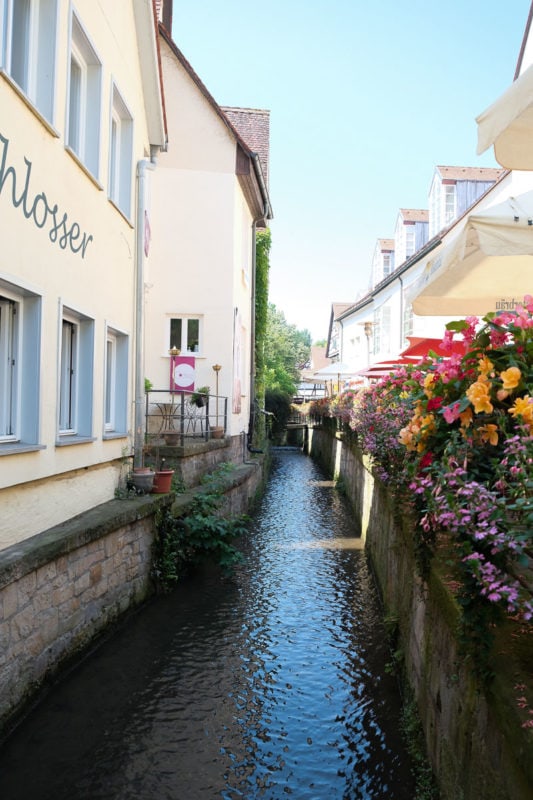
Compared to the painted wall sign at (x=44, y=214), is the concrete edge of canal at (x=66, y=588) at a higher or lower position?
lower

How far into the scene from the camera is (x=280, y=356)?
60.2 metres

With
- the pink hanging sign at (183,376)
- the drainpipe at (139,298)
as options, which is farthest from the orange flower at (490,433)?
the pink hanging sign at (183,376)

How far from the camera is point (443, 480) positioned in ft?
9.32

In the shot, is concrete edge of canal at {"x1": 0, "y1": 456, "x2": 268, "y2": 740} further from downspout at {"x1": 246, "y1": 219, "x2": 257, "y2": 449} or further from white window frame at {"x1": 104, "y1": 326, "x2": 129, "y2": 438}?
downspout at {"x1": 246, "y1": 219, "x2": 257, "y2": 449}

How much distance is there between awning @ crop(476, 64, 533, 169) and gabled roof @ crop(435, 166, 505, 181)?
58.5ft

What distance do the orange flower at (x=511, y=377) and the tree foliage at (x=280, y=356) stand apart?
2325 centimetres

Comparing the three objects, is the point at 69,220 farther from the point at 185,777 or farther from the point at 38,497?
the point at 185,777

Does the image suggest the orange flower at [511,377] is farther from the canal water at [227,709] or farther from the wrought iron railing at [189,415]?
the wrought iron railing at [189,415]

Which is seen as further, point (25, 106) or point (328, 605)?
point (328, 605)

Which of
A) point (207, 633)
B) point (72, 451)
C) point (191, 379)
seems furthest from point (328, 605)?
point (191, 379)

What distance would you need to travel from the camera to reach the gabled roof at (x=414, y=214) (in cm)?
2659

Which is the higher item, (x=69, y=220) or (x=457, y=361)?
(x=69, y=220)

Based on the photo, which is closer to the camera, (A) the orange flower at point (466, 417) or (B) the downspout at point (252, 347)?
(A) the orange flower at point (466, 417)

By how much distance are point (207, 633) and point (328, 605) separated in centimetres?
169
